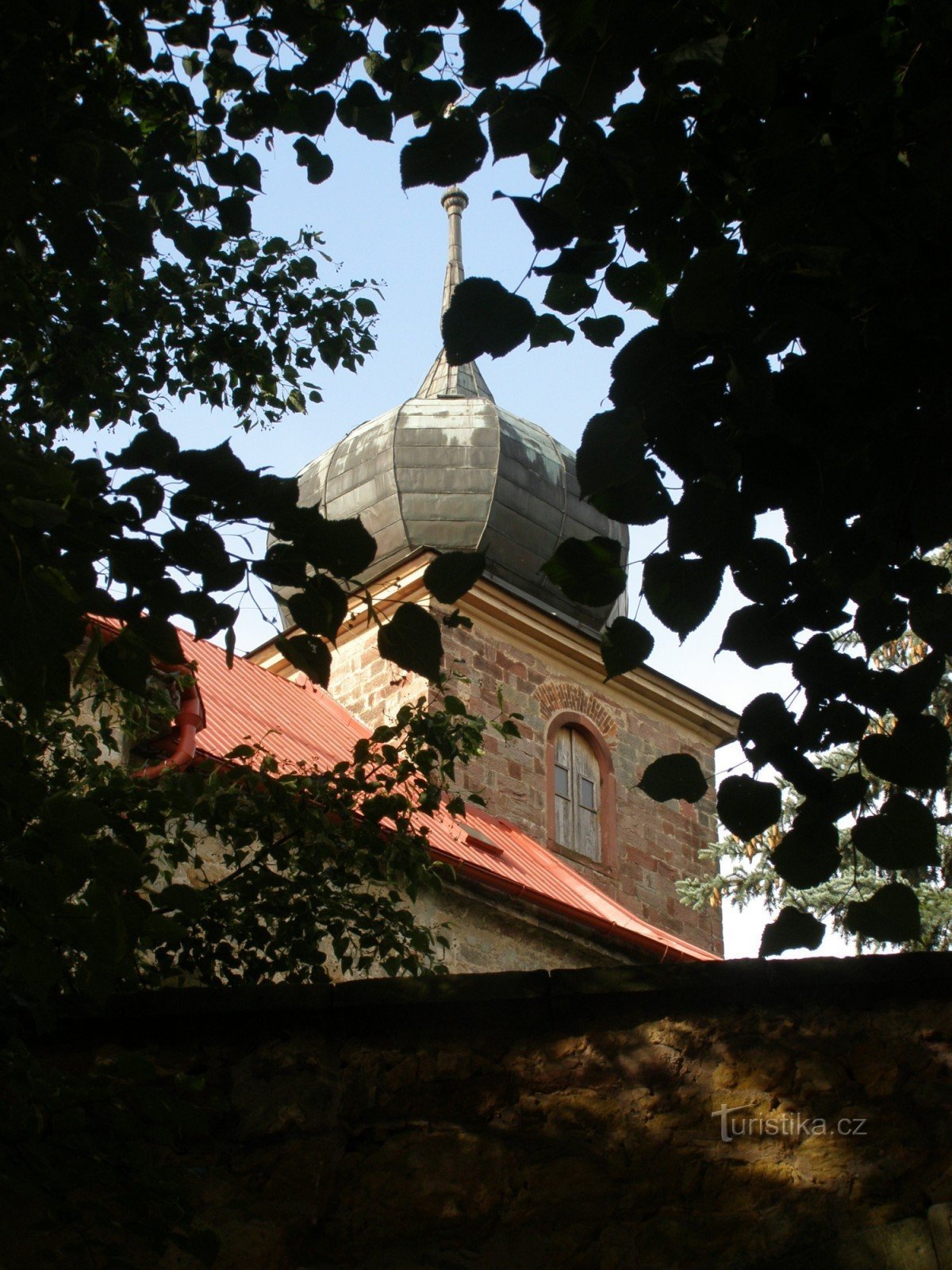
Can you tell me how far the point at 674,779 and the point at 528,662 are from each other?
572 inches

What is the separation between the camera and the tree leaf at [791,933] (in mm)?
2891

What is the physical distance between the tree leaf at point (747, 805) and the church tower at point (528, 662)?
1263 cm

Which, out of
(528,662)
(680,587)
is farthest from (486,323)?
(528,662)

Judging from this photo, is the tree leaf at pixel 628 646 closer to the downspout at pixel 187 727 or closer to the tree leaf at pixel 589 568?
the tree leaf at pixel 589 568

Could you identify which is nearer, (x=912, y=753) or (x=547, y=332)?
(x=912, y=753)

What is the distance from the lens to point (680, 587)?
2.85m

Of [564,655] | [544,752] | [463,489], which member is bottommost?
[544,752]

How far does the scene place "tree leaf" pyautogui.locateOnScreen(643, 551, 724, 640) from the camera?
2.85 meters

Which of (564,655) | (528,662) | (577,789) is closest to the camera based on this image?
(577,789)

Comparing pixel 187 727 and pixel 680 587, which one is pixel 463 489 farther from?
pixel 680 587

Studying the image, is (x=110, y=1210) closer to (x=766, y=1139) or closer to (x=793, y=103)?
(x=766, y=1139)

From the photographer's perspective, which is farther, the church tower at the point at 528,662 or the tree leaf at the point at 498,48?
the church tower at the point at 528,662

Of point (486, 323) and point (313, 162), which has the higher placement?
point (313, 162)

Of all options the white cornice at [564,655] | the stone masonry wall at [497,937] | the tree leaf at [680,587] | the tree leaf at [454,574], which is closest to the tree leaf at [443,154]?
the tree leaf at [454,574]
